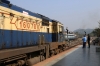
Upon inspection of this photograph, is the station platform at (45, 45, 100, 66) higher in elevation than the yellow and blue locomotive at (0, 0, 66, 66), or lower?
lower

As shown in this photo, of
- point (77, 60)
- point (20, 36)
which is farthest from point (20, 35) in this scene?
point (77, 60)

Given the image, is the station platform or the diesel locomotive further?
the station platform

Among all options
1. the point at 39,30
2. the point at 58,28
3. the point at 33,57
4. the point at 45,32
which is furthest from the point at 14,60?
the point at 58,28

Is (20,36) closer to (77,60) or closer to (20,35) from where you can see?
(20,35)

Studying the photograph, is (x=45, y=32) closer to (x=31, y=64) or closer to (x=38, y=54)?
(x=38, y=54)

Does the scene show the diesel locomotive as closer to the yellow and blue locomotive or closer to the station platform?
the yellow and blue locomotive

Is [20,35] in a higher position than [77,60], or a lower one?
higher

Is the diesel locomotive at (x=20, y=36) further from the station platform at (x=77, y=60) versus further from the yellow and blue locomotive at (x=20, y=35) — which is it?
the station platform at (x=77, y=60)

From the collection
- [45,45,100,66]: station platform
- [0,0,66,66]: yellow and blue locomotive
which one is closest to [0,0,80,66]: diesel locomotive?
[0,0,66,66]: yellow and blue locomotive

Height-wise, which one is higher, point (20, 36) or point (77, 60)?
point (20, 36)

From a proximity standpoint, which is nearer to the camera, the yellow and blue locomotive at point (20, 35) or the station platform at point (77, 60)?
the yellow and blue locomotive at point (20, 35)

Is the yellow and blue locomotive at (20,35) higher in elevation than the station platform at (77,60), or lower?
higher

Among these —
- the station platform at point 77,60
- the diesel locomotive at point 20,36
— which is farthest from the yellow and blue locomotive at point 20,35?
the station platform at point 77,60

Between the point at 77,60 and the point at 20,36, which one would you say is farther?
the point at 77,60
